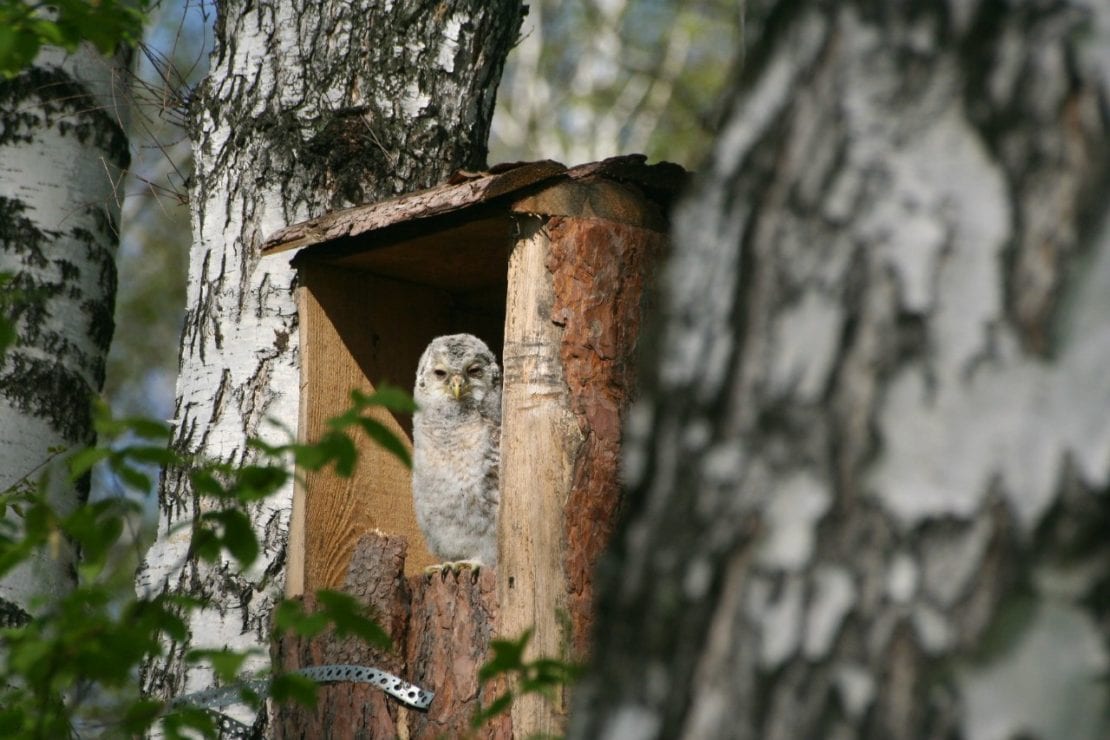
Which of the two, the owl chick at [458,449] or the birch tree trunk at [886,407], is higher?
the owl chick at [458,449]

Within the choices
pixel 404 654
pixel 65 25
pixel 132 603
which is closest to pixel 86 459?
pixel 132 603

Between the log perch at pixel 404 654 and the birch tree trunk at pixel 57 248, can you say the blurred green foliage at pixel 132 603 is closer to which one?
the log perch at pixel 404 654

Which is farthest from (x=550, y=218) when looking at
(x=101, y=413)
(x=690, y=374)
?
(x=690, y=374)

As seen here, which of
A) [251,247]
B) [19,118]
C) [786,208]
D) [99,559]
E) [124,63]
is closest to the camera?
[786,208]

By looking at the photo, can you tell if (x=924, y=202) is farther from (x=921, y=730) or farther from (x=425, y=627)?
(x=425, y=627)

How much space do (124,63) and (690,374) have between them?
482 centimetres

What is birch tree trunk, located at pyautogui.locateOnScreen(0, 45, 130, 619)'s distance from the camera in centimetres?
479

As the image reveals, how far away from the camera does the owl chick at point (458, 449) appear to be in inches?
179

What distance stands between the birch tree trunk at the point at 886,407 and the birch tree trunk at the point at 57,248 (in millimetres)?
3951

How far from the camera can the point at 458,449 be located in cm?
476

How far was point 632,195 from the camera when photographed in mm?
3764

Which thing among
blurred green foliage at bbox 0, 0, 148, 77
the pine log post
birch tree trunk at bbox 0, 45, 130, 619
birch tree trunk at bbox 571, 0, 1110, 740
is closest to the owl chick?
the pine log post

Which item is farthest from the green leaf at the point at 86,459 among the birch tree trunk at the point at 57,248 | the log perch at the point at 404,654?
the birch tree trunk at the point at 57,248

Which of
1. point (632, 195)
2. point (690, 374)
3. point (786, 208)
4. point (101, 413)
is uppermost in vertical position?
point (632, 195)
